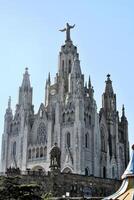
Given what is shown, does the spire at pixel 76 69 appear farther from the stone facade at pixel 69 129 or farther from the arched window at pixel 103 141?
the arched window at pixel 103 141

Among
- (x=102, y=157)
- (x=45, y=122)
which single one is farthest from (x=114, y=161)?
(x=45, y=122)

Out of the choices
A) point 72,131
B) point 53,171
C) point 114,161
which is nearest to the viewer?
point 53,171

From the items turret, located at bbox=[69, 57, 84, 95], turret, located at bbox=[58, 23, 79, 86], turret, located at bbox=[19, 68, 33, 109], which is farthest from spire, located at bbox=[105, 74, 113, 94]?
turret, located at bbox=[19, 68, 33, 109]

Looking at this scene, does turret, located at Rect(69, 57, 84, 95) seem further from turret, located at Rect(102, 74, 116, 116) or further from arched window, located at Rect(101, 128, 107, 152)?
arched window, located at Rect(101, 128, 107, 152)

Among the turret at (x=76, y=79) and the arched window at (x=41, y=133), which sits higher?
the turret at (x=76, y=79)

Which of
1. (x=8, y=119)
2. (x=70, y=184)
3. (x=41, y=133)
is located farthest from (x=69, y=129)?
(x=70, y=184)

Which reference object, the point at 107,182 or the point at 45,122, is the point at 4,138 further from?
the point at 107,182

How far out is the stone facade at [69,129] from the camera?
75.8 m

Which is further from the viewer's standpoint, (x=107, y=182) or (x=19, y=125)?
(x=19, y=125)

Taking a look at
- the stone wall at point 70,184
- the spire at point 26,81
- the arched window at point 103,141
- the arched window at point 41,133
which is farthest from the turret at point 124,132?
the stone wall at point 70,184

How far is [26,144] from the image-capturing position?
8062 cm

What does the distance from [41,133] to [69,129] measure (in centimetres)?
653

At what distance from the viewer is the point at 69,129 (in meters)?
76.8

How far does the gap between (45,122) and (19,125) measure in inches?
216
